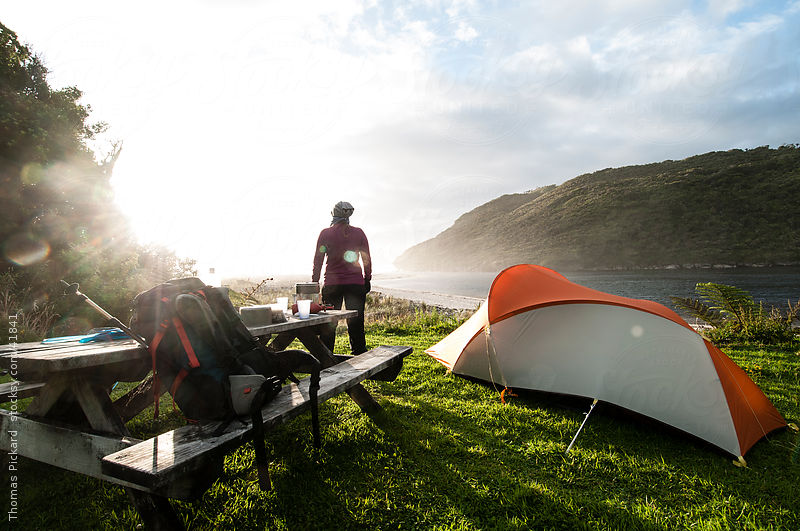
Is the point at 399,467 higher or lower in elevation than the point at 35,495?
lower

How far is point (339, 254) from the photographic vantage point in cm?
518

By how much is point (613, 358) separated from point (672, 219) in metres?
83.9

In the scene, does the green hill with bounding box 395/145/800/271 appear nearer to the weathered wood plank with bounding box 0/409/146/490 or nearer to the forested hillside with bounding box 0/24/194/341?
the forested hillside with bounding box 0/24/194/341

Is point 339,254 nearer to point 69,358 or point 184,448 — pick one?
point 69,358

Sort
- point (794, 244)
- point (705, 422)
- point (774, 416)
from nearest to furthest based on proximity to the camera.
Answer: point (705, 422), point (774, 416), point (794, 244)

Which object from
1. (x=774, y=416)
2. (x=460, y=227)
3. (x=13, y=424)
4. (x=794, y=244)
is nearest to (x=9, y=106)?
(x=13, y=424)

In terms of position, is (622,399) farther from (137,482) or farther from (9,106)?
(9,106)

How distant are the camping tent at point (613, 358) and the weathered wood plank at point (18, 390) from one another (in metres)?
4.25

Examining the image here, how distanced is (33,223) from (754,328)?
19621 millimetres

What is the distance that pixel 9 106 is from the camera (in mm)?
11211

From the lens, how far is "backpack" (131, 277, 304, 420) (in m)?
2.05

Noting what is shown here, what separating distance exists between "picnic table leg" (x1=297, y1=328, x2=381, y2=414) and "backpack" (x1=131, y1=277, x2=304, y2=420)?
5.50 feet

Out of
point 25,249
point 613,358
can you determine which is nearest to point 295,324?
point 613,358

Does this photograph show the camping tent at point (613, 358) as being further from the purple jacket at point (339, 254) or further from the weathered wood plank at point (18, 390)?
the weathered wood plank at point (18, 390)
